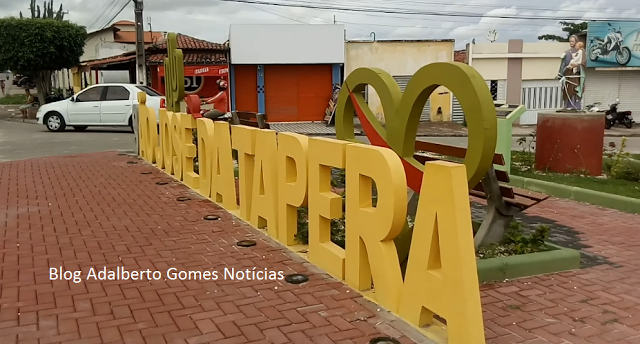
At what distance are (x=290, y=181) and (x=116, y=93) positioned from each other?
14.1m

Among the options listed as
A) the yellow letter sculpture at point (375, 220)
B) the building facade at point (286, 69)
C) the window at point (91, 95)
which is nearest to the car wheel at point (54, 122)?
the window at point (91, 95)

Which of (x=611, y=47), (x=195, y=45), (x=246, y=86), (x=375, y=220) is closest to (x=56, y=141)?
(x=246, y=86)

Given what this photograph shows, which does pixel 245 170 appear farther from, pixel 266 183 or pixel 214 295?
pixel 214 295

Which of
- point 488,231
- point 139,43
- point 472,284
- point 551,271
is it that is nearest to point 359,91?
point 488,231

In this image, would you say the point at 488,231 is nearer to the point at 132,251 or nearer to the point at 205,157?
the point at 132,251

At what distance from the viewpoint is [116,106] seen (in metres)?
18.2

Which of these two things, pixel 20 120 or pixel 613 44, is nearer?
pixel 613 44

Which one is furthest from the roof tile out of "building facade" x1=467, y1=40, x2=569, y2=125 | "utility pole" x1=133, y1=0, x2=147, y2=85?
"building facade" x1=467, y1=40, x2=569, y2=125

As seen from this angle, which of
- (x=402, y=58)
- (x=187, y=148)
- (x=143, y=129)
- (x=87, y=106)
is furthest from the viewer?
(x=402, y=58)

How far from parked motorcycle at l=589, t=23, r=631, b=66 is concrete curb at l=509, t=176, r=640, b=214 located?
17.9 meters

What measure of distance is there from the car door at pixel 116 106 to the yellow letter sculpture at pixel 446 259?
15819 millimetres

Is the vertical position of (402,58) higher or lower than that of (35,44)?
lower

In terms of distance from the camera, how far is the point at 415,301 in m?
3.92

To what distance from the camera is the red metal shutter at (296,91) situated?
25219mm
